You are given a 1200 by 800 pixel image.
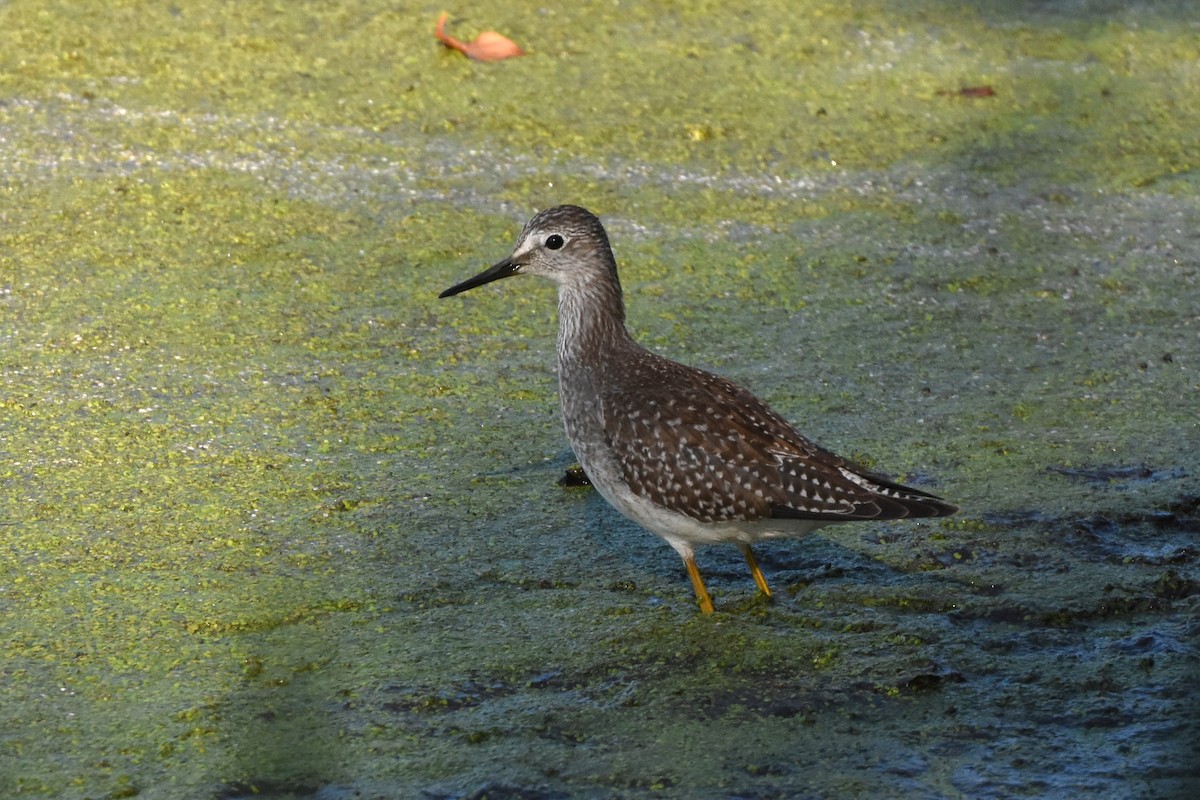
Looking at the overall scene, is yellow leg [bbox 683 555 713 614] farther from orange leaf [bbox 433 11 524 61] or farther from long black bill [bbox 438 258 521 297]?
orange leaf [bbox 433 11 524 61]

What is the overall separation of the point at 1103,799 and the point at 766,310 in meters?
2.74

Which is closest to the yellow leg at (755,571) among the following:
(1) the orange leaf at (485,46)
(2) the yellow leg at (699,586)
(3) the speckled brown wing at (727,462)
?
(2) the yellow leg at (699,586)

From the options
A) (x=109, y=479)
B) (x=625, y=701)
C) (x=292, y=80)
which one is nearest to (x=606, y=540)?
(x=625, y=701)

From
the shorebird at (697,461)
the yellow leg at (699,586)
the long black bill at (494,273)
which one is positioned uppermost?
the long black bill at (494,273)

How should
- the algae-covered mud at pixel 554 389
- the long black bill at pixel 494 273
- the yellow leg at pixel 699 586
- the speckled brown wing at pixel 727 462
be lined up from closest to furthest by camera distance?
the algae-covered mud at pixel 554 389 → the speckled brown wing at pixel 727 462 → the yellow leg at pixel 699 586 → the long black bill at pixel 494 273

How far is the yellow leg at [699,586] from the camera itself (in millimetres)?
4133

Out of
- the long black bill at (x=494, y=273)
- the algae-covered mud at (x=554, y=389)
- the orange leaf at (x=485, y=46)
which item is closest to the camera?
the algae-covered mud at (x=554, y=389)

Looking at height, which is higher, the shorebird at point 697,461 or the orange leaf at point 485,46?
the orange leaf at point 485,46

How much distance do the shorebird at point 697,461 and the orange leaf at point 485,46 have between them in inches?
124

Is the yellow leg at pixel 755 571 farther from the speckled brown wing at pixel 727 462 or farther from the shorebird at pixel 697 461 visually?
the speckled brown wing at pixel 727 462

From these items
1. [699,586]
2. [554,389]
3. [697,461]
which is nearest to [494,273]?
[554,389]

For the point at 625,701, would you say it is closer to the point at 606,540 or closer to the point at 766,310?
the point at 606,540

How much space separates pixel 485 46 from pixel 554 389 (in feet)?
9.07

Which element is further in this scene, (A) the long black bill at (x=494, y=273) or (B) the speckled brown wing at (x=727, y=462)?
(A) the long black bill at (x=494, y=273)
